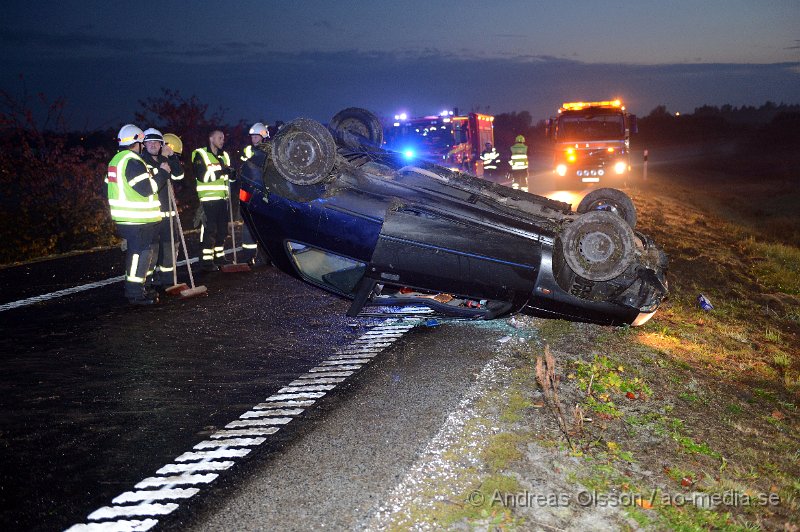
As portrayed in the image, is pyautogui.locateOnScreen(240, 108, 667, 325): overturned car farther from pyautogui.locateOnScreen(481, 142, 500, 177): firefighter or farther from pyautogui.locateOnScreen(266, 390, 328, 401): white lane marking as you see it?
pyautogui.locateOnScreen(481, 142, 500, 177): firefighter

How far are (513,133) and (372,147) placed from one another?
183 feet

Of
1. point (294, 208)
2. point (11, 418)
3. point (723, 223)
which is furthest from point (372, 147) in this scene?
point (723, 223)

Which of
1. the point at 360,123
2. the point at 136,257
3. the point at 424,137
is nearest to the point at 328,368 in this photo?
the point at 136,257

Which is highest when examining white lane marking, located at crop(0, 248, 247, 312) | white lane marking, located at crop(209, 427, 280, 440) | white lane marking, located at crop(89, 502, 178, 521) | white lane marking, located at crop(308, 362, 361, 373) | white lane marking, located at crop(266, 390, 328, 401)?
white lane marking, located at crop(0, 248, 247, 312)

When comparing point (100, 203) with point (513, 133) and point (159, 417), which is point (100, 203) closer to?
point (159, 417)

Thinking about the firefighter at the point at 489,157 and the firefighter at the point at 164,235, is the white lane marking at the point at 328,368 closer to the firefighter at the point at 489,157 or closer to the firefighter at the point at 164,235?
the firefighter at the point at 164,235

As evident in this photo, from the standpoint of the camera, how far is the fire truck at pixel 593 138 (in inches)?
714

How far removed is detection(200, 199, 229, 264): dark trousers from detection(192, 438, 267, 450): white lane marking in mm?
5021

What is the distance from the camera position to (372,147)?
603 cm

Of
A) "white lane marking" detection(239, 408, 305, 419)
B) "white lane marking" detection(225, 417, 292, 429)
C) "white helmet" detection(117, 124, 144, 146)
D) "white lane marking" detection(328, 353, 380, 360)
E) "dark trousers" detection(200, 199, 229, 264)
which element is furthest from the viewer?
"dark trousers" detection(200, 199, 229, 264)

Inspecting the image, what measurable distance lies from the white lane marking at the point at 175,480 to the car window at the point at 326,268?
7.23 feet

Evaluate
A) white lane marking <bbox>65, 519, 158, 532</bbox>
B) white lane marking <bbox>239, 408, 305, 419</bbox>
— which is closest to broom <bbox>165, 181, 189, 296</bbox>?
white lane marking <bbox>239, 408, 305, 419</bbox>

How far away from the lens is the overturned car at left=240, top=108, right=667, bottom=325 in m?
4.67

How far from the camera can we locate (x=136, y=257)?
6562mm
